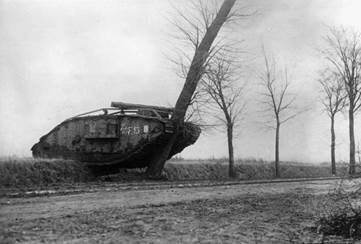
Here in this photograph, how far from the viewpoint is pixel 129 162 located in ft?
68.3

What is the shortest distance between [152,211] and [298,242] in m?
2.80

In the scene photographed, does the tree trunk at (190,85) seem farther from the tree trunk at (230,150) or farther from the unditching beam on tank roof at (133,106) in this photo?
the tree trunk at (230,150)

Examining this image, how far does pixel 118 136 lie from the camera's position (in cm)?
2022

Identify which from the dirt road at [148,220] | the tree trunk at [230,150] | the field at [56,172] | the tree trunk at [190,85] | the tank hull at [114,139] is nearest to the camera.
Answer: the dirt road at [148,220]

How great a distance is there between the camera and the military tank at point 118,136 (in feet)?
64.7

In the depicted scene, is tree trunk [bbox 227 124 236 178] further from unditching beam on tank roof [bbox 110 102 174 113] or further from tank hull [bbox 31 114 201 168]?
unditching beam on tank roof [bbox 110 102 174 113]

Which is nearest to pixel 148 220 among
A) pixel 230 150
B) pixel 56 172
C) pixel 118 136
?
pixel 56 172

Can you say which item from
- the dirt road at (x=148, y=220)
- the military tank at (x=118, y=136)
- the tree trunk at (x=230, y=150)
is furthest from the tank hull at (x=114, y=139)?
the dirt road at (x=148, y=220)

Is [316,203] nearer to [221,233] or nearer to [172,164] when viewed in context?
[221,233]

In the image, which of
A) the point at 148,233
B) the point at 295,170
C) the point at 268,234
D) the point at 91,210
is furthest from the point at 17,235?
the point at 295,170

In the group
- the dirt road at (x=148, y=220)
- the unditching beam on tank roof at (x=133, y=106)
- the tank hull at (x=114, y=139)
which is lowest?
the dirt road at (x=148, y=220)

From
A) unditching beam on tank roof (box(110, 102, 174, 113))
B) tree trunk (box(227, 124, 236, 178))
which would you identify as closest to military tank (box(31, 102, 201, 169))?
unditching beam on tank roof (box(110, 102, 174, 113))

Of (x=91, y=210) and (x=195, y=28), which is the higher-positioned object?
(x=195, y=28)

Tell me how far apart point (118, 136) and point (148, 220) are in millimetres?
13846
